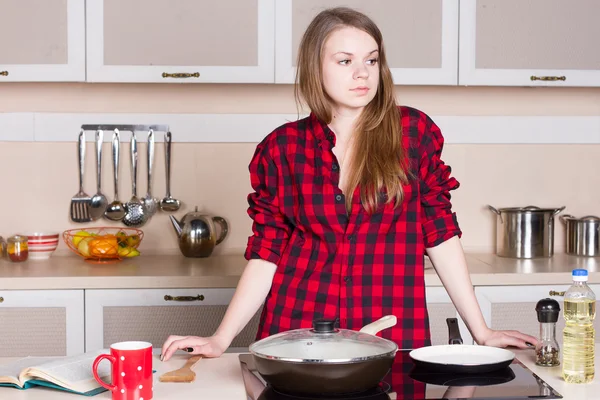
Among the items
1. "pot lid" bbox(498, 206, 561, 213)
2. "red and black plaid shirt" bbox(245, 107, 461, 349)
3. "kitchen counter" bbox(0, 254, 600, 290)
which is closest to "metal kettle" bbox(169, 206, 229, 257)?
"kitchen counter" bbox(0, 254, 600, 290)

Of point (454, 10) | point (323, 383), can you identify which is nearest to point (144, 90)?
point (454, 10)

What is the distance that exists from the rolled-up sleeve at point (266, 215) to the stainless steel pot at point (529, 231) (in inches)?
57.8

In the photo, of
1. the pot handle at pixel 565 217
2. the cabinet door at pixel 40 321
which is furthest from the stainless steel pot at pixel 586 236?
the cabinet door at pixel 40 321

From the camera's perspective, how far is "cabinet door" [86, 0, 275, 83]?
9.41ft

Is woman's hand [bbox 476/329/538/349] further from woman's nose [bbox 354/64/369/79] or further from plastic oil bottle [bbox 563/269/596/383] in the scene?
woman's nose [bbox 354/64/369/79]

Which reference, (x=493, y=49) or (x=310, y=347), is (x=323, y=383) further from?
(x=493, y=49)

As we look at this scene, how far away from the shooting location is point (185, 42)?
2885mm

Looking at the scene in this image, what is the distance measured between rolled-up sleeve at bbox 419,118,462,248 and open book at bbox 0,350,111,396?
752 mm

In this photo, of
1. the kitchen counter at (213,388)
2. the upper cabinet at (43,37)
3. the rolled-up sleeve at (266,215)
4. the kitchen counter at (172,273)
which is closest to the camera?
the kitchen counter at (213,388)

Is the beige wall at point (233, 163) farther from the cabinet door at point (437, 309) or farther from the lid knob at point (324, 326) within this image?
the lid knob at point (324, 326)

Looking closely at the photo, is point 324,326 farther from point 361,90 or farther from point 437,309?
point 437,309

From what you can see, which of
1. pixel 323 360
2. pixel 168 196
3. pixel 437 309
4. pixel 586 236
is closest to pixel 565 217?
pixel 586 236

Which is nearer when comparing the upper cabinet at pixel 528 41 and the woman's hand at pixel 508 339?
the woman's hand at pixel 508 339

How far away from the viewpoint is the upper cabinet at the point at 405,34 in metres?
2.89
